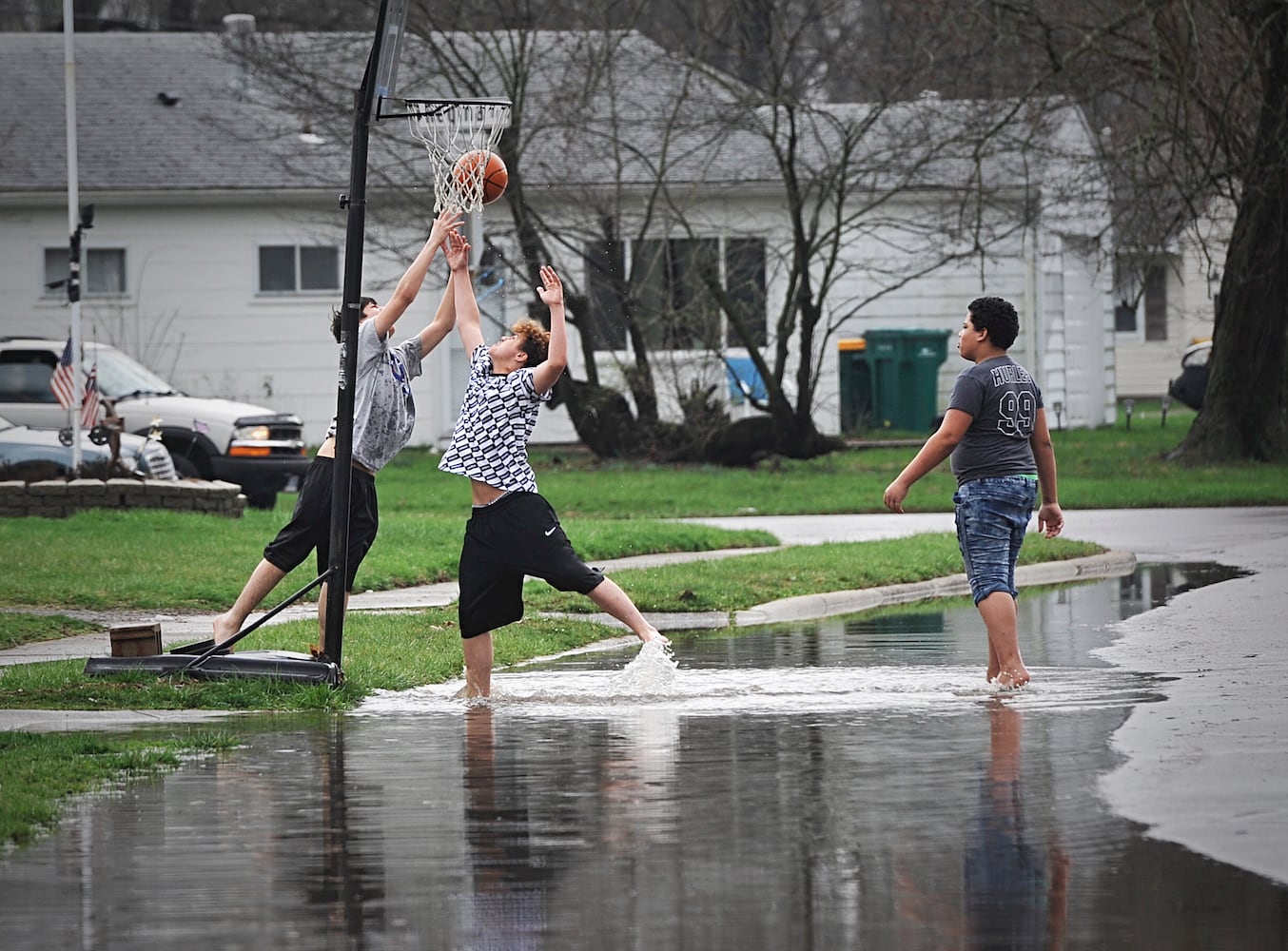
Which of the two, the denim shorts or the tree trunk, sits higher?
the tree trunk

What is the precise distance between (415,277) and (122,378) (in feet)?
50.1

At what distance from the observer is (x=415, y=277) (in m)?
10.4

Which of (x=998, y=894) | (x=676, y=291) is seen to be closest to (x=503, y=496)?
(x=998, y=894)

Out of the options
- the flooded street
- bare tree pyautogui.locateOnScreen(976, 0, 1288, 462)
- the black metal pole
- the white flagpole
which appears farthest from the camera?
bare tree pyautogui.locateOnScreen(976, 0, 1288, 462)

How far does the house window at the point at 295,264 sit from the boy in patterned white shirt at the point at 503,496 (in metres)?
24.9

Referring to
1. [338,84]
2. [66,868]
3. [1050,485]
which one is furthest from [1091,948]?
[338,84]

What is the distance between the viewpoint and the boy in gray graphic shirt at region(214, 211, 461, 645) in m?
10.5

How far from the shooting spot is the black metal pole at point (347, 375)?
10133 millimetres

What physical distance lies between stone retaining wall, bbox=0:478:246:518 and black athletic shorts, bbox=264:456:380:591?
378 inches

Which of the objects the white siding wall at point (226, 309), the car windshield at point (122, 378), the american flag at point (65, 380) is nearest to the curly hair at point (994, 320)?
the american flag at point (65, 380)

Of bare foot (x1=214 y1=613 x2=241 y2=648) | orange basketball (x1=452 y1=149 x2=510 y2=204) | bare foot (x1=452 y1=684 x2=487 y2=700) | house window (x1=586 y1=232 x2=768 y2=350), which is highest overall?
house window (x1=586 y1=232 x2=768 y2=350)

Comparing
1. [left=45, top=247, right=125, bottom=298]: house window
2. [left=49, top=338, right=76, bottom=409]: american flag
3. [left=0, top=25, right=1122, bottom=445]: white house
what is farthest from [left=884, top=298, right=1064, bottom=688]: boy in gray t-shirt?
[left=45, top=247, right=125, bottom=298]: house window

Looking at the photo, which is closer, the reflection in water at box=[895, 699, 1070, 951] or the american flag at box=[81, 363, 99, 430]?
the reflection in water at box=[895, 699, 1070, 951]

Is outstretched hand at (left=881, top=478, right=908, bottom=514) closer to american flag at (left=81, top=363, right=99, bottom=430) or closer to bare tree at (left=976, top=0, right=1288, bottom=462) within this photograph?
american flag at (left=81, top=363, right=99, bottom=430)
